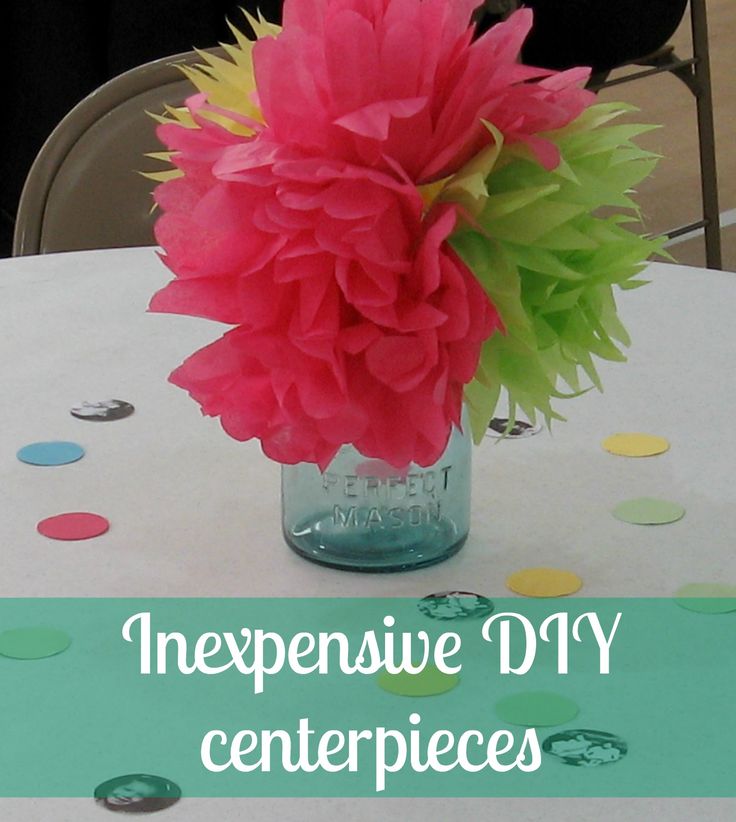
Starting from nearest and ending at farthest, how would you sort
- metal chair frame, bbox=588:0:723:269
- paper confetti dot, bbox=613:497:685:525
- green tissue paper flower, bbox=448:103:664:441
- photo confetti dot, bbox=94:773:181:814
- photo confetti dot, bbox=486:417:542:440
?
photo confetti dot, bbox=94:773:181:814
green tissue paper flower, bbox=448:103:664:441
paper confetti dot, bbox=613:497:685:525
photo confetti dot, bbox=486:417:542:440
metal chair frame, bbox=588:0:723:269

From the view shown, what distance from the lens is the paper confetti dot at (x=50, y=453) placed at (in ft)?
2.68

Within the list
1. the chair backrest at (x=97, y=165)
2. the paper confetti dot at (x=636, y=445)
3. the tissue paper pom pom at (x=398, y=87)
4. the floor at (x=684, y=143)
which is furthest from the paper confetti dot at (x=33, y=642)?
the floor at (x=684, y=143)

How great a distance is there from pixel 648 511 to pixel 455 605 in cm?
14

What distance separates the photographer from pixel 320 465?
0.63 m

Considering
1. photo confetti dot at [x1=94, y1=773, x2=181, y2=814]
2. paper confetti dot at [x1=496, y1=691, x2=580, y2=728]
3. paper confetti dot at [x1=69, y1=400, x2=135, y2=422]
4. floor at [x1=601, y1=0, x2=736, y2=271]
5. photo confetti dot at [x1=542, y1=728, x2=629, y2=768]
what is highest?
floor at [x1=601, y1=0, x2=736, y2=271]

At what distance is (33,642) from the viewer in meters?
0.64

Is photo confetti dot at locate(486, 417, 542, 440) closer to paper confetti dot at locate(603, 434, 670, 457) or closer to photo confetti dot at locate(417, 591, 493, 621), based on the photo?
paper confetti dot at locate(603, 434, 670, 457)

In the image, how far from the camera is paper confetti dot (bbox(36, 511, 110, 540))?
73cm

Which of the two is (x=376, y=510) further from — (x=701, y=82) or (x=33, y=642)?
(x=701, y=82)

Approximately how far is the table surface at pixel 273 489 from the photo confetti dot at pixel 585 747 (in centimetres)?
2

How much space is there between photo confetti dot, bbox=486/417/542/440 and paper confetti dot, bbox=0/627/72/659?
307mm

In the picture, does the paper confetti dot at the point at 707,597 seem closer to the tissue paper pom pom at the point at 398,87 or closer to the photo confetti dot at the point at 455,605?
the photo confetti dot at the point at 455,605

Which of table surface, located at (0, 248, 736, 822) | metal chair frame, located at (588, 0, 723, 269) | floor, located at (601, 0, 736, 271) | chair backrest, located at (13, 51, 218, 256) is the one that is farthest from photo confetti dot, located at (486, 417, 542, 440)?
floor, located at (601, 0, 736, 271)

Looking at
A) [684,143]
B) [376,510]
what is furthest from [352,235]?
[684,143]
